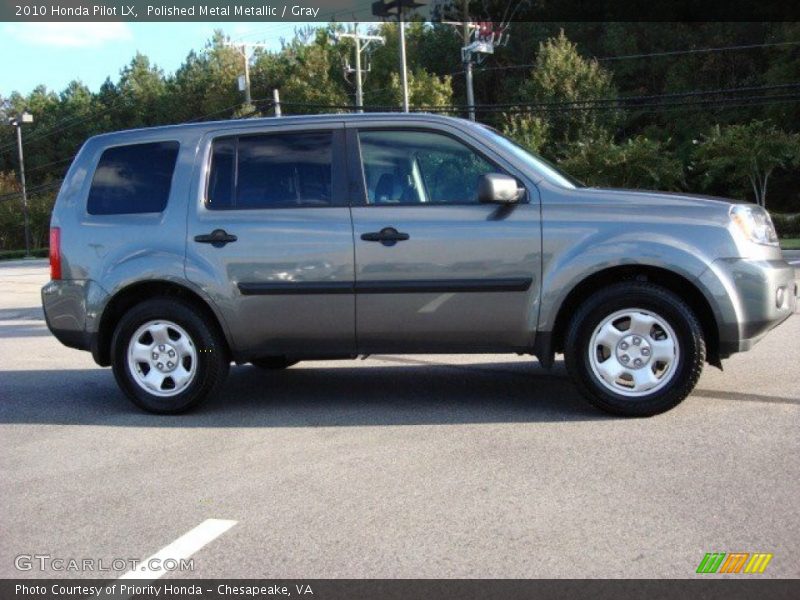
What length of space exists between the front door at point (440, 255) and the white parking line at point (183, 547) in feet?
7.48

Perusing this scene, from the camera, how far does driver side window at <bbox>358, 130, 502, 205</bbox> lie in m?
6.35

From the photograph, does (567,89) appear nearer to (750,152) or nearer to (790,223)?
(750,152)

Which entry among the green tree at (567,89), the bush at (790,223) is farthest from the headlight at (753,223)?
the green tree at (567,89)

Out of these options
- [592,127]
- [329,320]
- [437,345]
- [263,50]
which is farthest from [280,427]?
[263,50]

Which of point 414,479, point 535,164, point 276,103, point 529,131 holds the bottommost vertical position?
point 414,479

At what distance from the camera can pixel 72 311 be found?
22.6 ft

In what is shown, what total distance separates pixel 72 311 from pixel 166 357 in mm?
773

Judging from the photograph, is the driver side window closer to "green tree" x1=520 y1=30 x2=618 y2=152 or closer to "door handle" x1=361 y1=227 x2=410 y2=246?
"door handle" x1=361 y1=227 x2=410 y2=246

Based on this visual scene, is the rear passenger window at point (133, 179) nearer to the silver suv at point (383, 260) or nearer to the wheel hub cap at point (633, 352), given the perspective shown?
the silver suv at point (383, 260)

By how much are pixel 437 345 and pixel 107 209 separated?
2.59 metres

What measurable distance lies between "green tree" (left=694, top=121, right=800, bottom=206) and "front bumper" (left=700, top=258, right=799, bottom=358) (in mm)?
37530

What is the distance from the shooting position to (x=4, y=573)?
3.83m

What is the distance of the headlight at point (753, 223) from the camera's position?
602 centimetres
